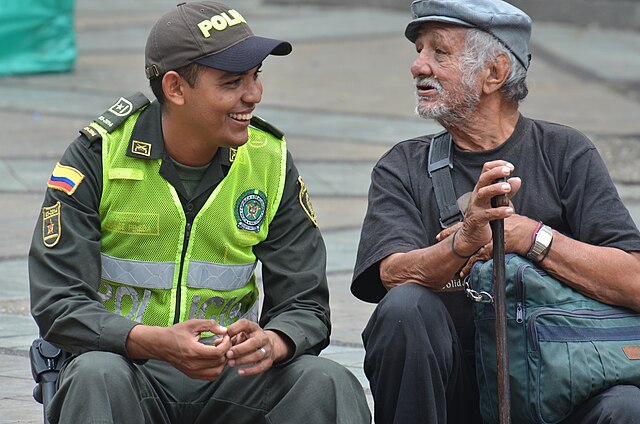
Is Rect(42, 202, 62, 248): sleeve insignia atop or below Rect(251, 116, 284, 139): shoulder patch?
below

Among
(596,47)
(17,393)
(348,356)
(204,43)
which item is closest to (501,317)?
(204,43)

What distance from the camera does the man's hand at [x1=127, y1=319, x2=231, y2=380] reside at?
3209 mm

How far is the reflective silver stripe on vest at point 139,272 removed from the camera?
3.50m

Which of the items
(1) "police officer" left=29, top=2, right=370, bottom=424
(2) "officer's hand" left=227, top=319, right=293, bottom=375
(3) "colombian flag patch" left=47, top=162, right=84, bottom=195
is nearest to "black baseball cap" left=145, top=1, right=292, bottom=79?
(1) "police officer" left=29, top=2, right=370, bottom=424

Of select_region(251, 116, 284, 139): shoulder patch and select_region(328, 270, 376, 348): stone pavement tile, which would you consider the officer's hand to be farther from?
select_region(328, 270, 376, 348): stone pavement tile

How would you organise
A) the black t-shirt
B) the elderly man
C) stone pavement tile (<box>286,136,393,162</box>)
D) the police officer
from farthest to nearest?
stone pavement tile (<box>286,136,393,162</box>) → the black t-shirt → the elderly man → the police officer

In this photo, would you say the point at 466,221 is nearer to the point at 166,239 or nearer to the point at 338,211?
the point at 166,239

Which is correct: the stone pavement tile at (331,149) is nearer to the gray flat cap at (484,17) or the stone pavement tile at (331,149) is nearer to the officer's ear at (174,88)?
the gray flat cap at (484,17)

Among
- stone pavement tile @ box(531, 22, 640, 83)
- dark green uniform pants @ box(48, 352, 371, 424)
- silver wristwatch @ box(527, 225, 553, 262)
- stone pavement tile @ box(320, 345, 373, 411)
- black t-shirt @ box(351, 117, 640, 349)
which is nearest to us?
dark green uniform pants @ box(48, 352, 371, 424)

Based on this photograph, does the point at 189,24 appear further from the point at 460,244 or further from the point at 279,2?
the point at 279,2

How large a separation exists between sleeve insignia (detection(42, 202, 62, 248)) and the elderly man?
0.85 meters

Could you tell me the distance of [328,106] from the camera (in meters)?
10.5

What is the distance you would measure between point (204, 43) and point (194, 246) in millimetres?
527

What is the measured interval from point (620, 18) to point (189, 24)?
11.7 m
